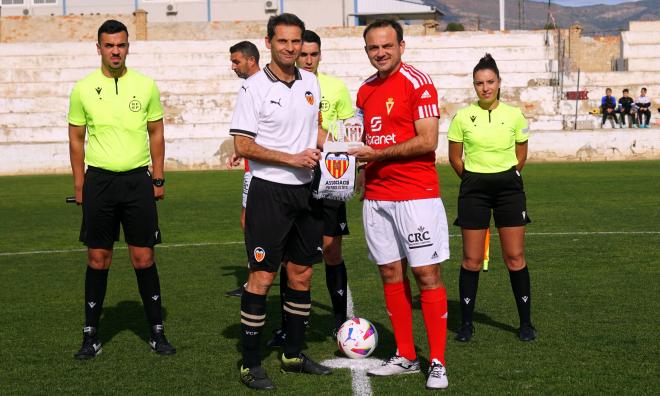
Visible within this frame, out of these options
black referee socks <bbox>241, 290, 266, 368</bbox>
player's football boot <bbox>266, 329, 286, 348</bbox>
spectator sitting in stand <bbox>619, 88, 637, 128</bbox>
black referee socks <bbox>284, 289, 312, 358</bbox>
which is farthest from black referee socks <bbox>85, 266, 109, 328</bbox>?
spectator sitting in stand <bbox>619, 88, 637, 128</bbox>

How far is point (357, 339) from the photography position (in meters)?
6.97

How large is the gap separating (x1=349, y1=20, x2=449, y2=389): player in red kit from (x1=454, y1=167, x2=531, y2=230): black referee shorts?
136cm

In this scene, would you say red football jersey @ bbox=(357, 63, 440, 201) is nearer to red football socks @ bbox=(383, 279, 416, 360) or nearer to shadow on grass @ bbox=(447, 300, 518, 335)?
red football socks @ bbox=(383, 279, 416, 360)

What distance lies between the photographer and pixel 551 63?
37.6m

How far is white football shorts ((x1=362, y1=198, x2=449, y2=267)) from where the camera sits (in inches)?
246

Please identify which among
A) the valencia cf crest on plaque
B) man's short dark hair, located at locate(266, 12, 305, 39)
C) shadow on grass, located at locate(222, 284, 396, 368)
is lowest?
shadow on grass, located at locate(222, 284, 396, 368)

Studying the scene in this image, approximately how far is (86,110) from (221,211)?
10.8 metres

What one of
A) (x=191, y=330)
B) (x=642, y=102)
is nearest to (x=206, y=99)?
(x=642, y=102)

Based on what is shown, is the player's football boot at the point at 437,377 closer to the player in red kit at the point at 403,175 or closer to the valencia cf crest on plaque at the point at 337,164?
the player in red kit at the point at 403,175

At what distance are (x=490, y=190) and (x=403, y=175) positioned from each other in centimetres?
160

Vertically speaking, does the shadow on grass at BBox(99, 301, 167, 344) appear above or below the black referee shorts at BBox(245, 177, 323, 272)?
below

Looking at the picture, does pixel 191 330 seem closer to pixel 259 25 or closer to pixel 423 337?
pixel 423 337

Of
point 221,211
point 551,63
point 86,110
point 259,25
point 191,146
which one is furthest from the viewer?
point 259,25

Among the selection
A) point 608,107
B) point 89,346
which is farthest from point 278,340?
point 608,107
